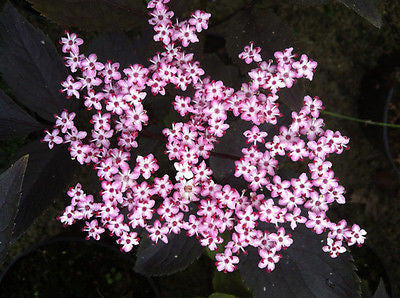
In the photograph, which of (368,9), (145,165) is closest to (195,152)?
(145,165)

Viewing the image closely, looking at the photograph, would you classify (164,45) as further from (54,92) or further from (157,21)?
(54,92)

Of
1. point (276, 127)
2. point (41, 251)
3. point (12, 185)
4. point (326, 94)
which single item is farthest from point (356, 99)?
point (12, 185)

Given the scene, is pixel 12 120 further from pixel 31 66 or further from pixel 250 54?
pixel 250 54

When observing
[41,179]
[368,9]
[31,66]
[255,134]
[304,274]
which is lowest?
[304,274]

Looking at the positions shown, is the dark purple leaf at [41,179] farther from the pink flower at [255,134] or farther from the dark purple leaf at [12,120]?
the pink flower at [255,134]

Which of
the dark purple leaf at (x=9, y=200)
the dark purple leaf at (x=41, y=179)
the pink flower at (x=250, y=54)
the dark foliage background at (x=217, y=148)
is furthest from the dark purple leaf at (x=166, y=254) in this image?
the pink flower at (x=250, y=54)

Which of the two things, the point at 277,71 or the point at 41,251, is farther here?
the point at 41,251
